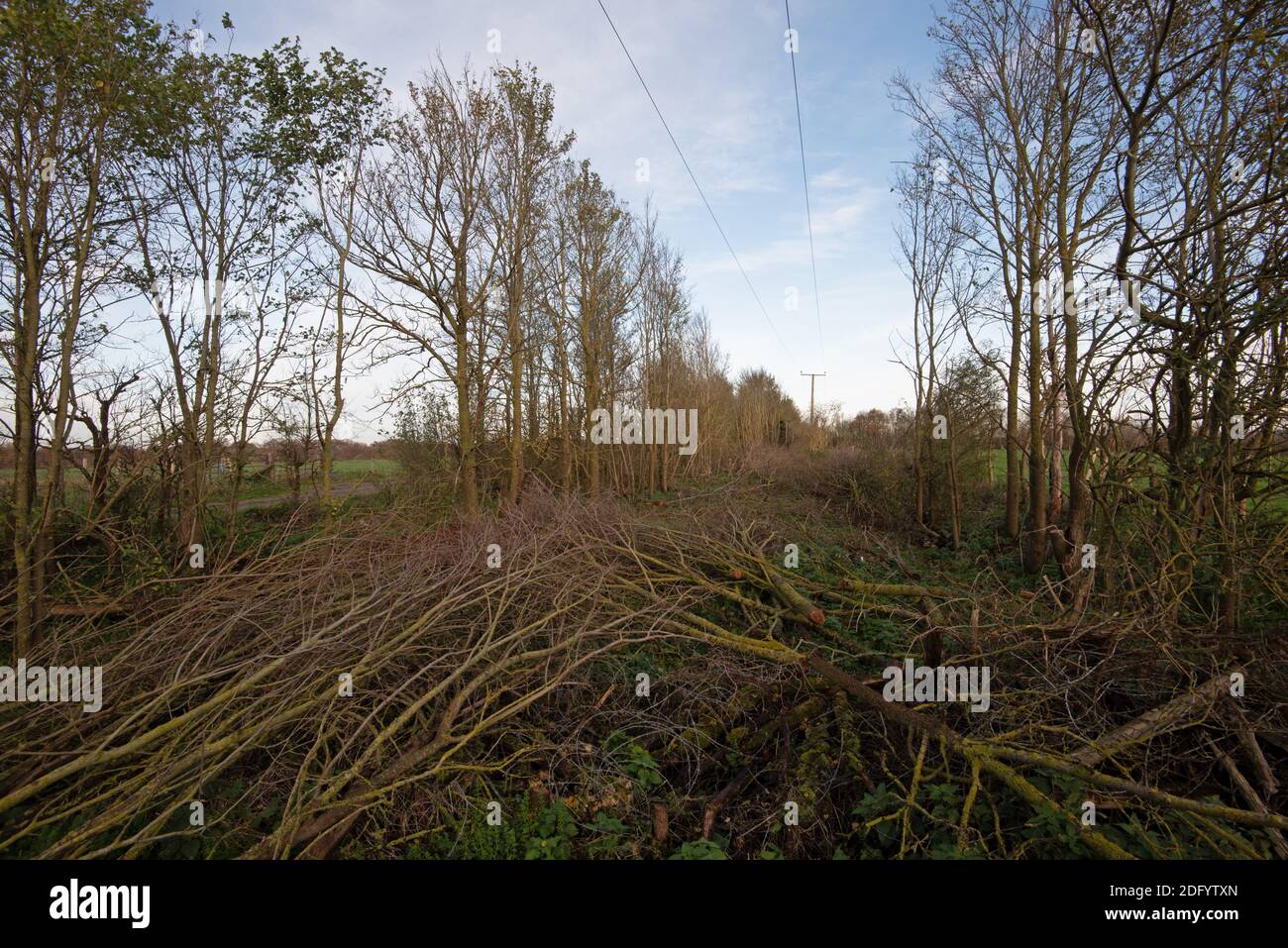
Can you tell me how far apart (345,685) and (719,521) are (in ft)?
15.6

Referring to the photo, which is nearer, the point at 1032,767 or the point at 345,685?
the point at 1032,767

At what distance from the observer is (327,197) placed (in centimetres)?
937

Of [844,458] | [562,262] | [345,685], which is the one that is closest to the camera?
[345,685]

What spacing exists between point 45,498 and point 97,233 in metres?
Result: 2.75

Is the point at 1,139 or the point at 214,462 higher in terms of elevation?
the point at 1,139

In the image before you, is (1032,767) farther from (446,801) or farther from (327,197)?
(327,197)

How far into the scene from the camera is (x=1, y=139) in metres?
4.92

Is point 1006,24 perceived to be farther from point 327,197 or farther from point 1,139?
point 1,139
